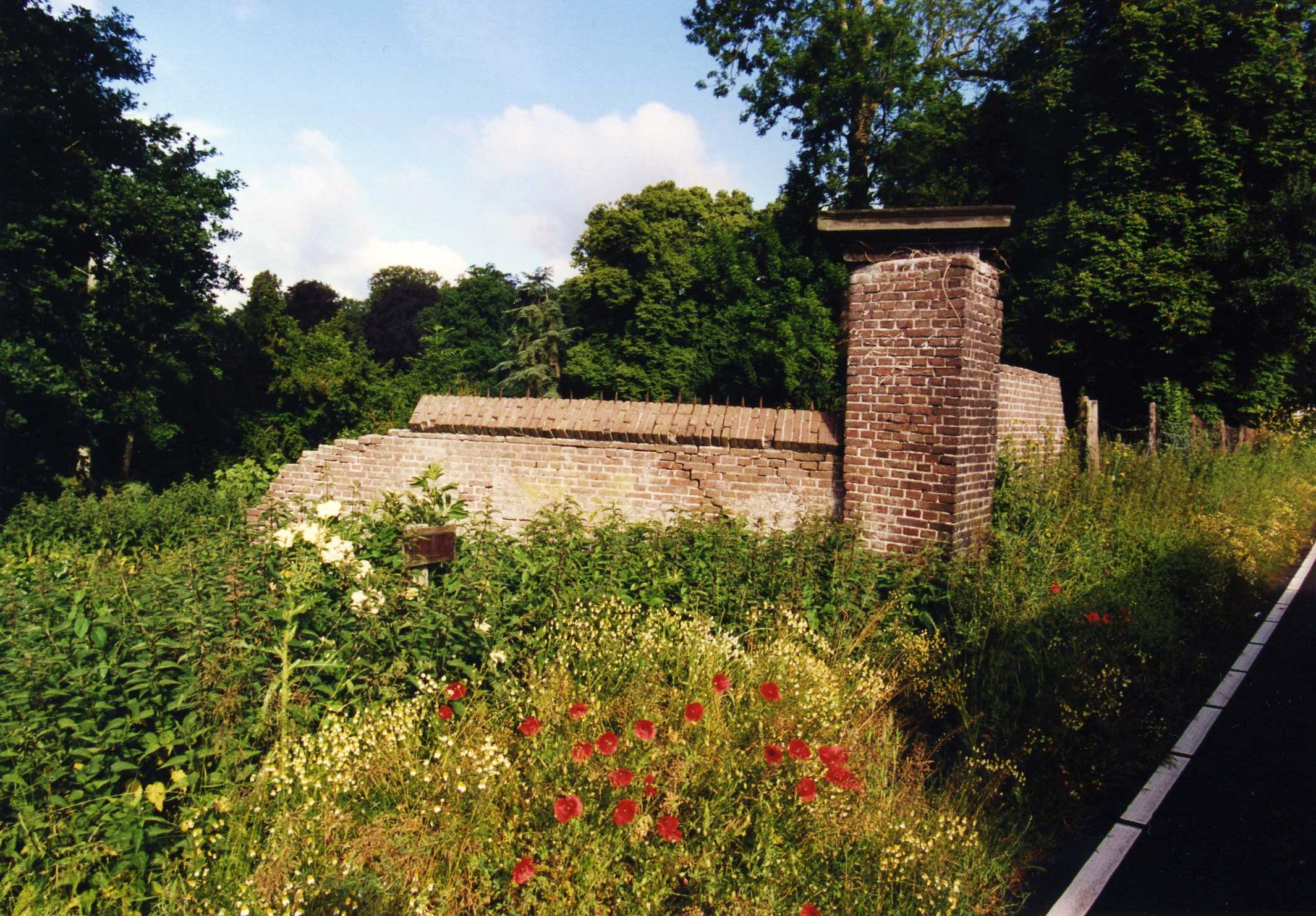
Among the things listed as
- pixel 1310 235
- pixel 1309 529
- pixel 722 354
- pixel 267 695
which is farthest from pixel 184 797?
pixel 722 354

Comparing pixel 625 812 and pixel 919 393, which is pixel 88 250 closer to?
pixel 919 393

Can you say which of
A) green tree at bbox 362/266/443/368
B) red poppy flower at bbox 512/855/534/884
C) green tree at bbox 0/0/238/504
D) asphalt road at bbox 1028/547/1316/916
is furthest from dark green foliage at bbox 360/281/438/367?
red poppy flower at bbox 512/855/534/884

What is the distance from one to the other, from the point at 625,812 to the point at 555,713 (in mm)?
944

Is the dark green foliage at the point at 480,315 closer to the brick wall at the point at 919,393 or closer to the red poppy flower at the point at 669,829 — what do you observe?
the brick wall at the point at 919,393

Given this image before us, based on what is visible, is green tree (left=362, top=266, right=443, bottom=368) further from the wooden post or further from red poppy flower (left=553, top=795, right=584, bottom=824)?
red poppy flower (left=553, top=795, right=584, bottom=824)

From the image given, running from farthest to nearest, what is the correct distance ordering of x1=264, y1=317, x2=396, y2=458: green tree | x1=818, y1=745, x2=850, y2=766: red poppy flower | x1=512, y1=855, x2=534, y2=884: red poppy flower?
x1=264, y1=317, x2=396, y2=458: green tree
x1=818, y1=745, x2=850, y2=766: red poppy flower
x1=512, y1=855, x2=534, y2=884: red poppy flower

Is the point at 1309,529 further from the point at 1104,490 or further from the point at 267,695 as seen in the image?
the point at 267,695

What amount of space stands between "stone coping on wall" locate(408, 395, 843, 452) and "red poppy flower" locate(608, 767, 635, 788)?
372 centimetres

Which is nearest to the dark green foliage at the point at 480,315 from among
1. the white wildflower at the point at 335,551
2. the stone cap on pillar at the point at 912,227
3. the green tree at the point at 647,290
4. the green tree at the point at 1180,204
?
the green tree at the point at 647,290

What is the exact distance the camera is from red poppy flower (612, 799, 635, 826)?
2.50 m

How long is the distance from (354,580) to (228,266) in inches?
718

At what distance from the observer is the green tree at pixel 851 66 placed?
20859 millimetres

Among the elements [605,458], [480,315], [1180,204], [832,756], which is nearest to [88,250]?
[605,458]

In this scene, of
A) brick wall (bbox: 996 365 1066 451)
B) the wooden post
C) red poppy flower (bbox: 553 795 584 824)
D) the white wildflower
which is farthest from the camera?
the wooden post
